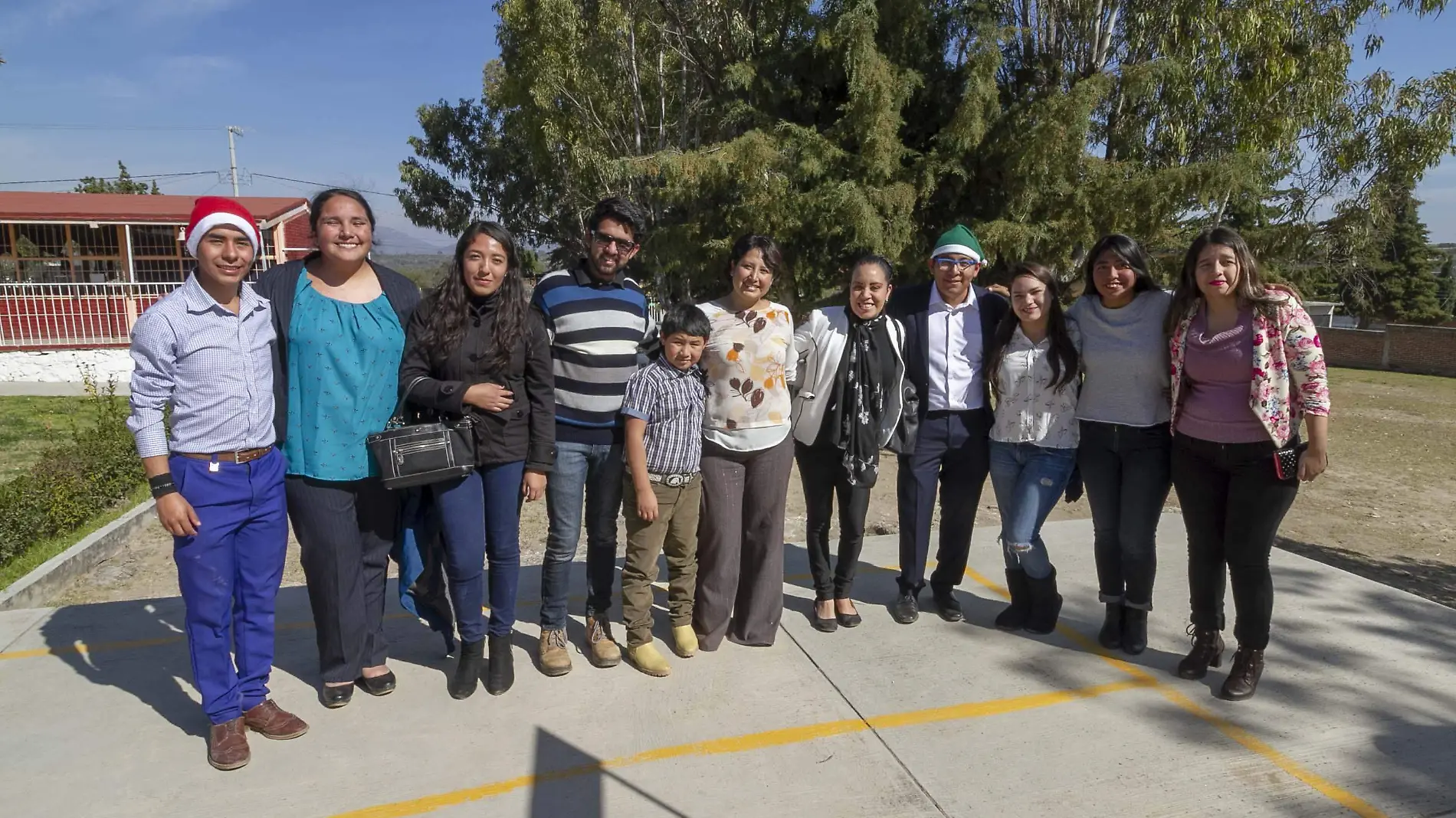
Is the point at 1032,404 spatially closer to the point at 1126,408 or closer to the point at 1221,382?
the point at 1126,408

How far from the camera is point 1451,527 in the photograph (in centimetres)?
749

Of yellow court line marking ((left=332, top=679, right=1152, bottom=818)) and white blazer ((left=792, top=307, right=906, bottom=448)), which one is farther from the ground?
white blazer ((left=792, top=307, right=906, bottom=448))

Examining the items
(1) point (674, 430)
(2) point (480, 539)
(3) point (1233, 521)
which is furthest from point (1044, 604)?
(2) point (480, 539)

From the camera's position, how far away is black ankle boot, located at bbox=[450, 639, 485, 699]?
3.51 metres

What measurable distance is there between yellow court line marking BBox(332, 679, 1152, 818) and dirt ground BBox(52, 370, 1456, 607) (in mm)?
2041

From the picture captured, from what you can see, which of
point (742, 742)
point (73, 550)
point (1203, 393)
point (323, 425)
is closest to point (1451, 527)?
point (1203, 393)

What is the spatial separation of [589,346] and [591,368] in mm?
91

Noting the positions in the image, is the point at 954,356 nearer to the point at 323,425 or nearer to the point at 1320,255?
the point at 323,425

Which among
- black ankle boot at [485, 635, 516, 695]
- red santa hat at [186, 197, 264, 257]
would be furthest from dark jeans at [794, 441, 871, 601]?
red santa hat at [186, 197, 264, 257]

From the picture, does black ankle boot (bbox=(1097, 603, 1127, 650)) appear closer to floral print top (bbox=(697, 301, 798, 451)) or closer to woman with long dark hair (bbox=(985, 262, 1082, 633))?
woman with long dark hair (bbox=(985, 262, 1082, 633))

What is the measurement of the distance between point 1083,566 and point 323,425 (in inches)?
167

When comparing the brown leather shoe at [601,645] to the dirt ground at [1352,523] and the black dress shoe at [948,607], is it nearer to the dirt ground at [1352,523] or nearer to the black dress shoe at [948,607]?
the black dress shoe at [948,607]

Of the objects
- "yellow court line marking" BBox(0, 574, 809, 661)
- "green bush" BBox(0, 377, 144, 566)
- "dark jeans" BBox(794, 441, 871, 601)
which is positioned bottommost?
"yellow court line marking" BBox(0, 574, 809, 661)

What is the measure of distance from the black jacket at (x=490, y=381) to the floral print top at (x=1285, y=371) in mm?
2713
